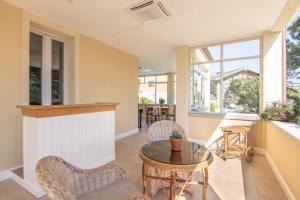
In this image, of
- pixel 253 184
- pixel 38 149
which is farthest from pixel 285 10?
pixel 38 149

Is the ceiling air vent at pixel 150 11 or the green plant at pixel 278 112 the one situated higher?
the ceiling air vent at pixel 150 11

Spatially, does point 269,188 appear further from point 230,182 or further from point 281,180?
point 230,182

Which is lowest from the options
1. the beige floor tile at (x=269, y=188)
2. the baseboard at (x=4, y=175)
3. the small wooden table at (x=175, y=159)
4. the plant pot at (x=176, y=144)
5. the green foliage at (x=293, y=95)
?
the beige floor tile at (x=269, y=188)

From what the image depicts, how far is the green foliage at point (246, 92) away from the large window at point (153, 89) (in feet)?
21.0

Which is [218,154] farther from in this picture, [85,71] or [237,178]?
[85,71]

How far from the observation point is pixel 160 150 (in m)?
1.88

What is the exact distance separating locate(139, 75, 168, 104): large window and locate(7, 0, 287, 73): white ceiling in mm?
6135

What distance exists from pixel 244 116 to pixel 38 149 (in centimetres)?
425

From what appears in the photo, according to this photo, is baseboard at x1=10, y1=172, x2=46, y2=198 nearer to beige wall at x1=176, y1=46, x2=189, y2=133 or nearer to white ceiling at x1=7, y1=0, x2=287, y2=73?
white ceiling at x1=7, y1=0, x2=287, y2=73

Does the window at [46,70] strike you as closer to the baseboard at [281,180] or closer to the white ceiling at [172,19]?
the white ceiling at [172,19]

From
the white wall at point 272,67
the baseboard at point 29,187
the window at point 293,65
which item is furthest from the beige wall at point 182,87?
the baseboard at point 29,187

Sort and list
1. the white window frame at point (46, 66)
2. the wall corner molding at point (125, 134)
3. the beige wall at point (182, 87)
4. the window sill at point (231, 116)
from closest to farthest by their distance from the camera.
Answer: the white window frame at point (46, 66), the window sill at point (231, 116), the beige wall at point (182, 87), the wall corner molding at point (125, 134)

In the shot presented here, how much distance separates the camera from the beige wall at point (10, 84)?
9.07 feet

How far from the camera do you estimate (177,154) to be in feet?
5.79
